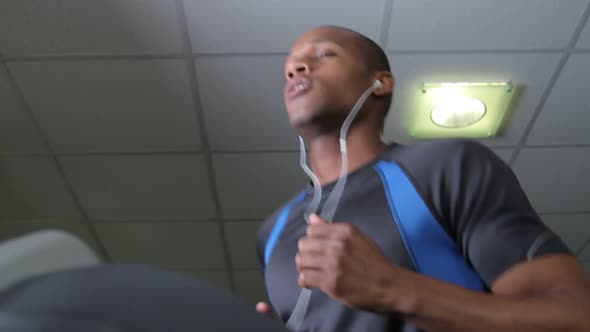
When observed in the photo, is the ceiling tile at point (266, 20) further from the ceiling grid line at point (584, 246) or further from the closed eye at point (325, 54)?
A: the ceiling grid line at point (584, 246)

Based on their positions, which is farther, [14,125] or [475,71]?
[14,125]

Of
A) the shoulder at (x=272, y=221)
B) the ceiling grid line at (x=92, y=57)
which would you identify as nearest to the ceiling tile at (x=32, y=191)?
the ceiling grid line at (x=92, y=57)

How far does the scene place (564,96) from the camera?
1837mm

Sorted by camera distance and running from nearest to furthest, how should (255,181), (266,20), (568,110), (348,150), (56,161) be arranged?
(348,150), (266,20), (568,110), (56,161), (255,181)

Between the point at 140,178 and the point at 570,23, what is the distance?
176 cm

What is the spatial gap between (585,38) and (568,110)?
1.03 feet

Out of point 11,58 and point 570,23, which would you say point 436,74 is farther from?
point 11,58

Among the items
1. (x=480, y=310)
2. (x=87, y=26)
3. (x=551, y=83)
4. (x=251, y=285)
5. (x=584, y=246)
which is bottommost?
(x=480, y=310)

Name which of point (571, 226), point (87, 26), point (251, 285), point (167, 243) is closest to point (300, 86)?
point (87, 26)

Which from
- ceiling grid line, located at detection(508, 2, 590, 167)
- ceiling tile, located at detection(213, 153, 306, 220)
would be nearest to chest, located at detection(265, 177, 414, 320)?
ceiling tile, located at detection(213, 153, 306, 220)

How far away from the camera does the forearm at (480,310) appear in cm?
55

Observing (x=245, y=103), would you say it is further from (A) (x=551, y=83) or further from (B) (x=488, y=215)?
(B) (x=488, y=215)

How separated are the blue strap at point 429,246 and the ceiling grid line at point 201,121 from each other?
1146 mm

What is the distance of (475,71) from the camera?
5.80ft
